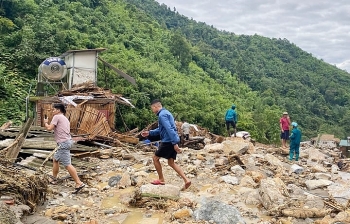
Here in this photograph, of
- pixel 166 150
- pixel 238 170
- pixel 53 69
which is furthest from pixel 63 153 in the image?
pixel 53 69

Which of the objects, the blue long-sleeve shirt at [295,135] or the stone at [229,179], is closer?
the stone at [229,179]

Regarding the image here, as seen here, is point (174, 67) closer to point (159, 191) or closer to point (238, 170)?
point (238, 170)

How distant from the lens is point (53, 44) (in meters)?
25.4

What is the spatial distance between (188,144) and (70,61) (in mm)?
7102

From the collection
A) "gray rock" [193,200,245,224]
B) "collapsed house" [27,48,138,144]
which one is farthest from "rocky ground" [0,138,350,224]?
"collapsed house" [27,48,138,144]

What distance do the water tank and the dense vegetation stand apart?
158 inches

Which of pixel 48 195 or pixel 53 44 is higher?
pixel 53 44

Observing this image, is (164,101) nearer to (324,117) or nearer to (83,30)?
(83,30)

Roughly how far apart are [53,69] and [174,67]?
33446 millimetres

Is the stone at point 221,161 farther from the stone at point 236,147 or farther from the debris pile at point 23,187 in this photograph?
the debris pile at point 23,187

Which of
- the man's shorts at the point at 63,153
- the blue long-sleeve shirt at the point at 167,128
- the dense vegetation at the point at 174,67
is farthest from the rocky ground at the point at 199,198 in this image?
the dense vegetation at the point at 174,67

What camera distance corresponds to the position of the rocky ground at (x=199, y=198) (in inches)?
209

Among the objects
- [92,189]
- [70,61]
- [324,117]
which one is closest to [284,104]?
[324,117]

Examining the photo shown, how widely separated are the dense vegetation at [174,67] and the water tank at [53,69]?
158 inches
